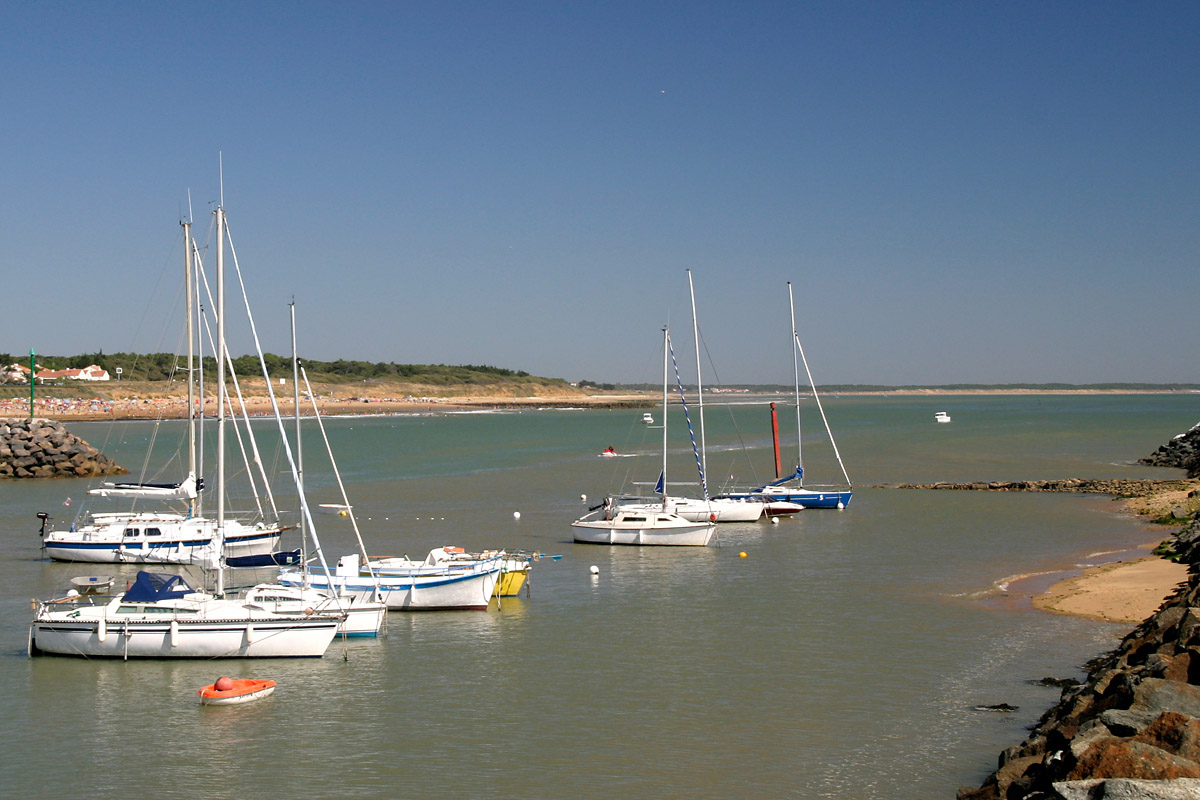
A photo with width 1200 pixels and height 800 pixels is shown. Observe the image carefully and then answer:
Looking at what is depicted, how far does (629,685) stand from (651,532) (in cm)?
1884

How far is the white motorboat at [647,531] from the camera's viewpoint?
39812 mm

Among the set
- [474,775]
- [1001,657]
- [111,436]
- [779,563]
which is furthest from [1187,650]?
[111,436]

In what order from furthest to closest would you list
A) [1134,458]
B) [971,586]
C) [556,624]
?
[1134,458] → [971,586] → [556,624]

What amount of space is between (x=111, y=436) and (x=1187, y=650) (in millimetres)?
114688

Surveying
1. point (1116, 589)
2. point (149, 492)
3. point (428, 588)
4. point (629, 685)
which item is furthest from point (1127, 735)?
point (149, 492)

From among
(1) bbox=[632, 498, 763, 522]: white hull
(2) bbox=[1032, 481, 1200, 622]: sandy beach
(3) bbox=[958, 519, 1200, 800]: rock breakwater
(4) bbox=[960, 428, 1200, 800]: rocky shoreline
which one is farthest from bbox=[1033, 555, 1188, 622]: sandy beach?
(1) bbox=[632, 498, 763, 522]: white hull

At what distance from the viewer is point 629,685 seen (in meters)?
21.1

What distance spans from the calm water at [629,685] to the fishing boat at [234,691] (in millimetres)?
286

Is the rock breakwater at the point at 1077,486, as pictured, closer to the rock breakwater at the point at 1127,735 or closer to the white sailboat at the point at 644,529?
the white sailboat at the point at 644,529

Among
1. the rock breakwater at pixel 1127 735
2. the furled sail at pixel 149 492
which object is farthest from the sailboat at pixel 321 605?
the furled sail at pixel 149 492

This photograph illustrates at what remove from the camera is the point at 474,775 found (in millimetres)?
16609

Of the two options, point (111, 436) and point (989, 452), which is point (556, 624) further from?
point (111, 436)

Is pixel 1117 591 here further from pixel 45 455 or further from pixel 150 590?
pixel 45 455

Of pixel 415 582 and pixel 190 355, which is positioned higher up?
pixel 190 355
